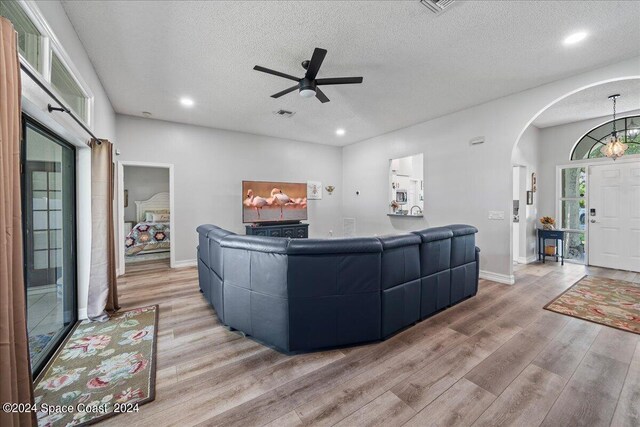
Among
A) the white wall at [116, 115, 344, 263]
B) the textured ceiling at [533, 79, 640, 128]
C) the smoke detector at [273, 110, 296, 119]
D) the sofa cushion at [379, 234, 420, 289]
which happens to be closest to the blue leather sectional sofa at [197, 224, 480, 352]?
the sofa cushion at [379, 234, 420, 289]

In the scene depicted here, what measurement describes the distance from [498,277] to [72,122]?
5761mm

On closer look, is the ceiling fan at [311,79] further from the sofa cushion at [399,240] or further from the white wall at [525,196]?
the white wall at [525,196]

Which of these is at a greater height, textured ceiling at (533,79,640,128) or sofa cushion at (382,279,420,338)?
textured ceiling at (533,79,640,128)

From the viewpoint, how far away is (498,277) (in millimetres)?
4156

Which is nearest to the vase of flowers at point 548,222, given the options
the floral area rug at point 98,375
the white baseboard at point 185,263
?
the floral area rug at point 98,375

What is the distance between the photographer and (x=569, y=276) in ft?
14.6

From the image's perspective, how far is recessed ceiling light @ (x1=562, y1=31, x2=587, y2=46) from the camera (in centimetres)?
254

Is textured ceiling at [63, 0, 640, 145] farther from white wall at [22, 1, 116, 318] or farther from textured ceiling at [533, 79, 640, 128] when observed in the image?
textured ceiling at [533, 79, 640, 128]

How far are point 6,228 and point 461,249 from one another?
379 cm

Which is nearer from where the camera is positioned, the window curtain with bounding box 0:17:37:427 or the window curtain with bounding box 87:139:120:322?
the window curtain with bounding box 0:17:37:427

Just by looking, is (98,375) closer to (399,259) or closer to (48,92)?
(48,92)

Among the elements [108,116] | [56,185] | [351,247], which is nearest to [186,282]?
[56,185]

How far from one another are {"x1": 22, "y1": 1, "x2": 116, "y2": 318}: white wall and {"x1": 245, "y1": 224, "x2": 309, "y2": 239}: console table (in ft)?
9.09

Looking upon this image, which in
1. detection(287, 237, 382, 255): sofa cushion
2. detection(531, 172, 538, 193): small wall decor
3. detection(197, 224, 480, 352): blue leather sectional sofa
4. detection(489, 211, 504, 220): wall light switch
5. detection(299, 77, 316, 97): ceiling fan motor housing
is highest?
detection(299, 77, 316, 97): ceiling fan motor housing
